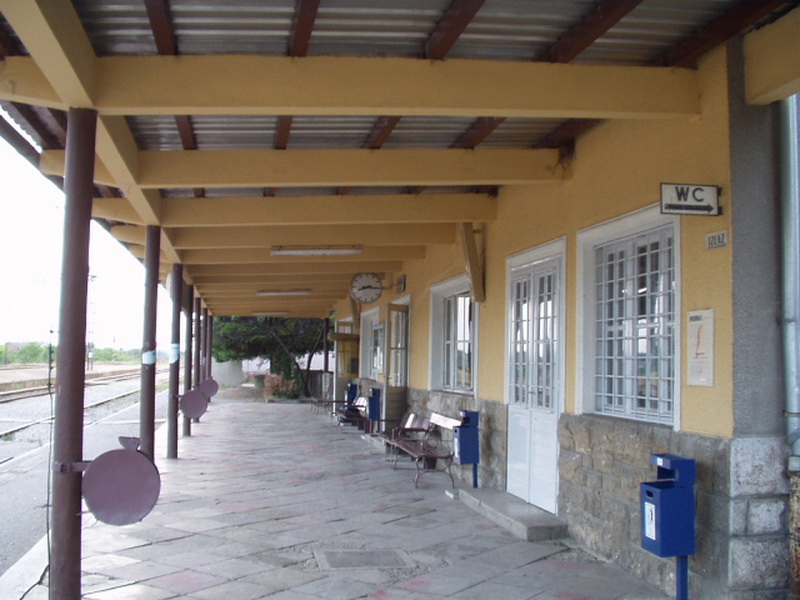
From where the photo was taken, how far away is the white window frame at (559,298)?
6.58 m

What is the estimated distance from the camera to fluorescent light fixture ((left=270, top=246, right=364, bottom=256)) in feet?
34.4

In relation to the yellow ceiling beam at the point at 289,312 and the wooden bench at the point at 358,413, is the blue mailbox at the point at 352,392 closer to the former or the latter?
the wooden bench at the point at 358,413

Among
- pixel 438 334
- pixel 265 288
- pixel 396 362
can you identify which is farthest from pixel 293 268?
pixel 438 334

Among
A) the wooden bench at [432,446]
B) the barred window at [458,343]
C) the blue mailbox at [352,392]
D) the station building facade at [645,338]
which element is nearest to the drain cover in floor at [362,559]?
the station building facade at [645,338]

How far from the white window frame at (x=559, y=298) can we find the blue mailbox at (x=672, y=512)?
81.1 inches

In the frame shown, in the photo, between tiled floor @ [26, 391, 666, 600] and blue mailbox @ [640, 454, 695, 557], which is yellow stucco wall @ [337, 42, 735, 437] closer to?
blue mailbox @ [640, 454, 695, 557]

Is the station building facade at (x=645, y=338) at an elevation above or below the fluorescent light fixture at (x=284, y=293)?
below

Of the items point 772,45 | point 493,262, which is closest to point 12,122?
point 493,262

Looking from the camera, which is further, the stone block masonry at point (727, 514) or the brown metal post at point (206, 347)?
the brown metal post at point (206, 347)

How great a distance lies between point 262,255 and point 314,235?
175 centimetres

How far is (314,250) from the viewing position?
1054 centimetres

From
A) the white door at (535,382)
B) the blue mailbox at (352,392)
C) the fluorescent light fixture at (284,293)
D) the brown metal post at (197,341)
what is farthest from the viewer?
the blue mailbox at (352,392)

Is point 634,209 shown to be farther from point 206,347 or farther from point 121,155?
point 206,347

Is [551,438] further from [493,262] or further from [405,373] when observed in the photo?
[405,373]
